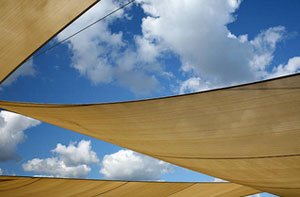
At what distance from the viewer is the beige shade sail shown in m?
4.37

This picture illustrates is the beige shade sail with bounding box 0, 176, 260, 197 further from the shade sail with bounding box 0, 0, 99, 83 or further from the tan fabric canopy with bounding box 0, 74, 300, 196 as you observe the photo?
the shade sail with bounding box 0, 0, 99, 83

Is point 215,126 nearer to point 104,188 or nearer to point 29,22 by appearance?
point 29,22

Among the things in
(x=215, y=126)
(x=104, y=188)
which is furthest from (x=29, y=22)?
(x=104, y=188)

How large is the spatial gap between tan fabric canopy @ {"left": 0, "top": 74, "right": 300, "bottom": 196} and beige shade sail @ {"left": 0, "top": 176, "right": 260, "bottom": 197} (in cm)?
131

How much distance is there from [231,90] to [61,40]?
83.5 inches

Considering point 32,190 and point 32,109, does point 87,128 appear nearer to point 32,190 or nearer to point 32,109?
point 32,109

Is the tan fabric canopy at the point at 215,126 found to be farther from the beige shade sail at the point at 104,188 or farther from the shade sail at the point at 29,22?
the beige shade sail at the point at 104,188

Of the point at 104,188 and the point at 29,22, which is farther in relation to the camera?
the point at 104,188

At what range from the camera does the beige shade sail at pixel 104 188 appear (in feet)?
14.3

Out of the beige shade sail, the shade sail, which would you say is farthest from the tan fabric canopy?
the beige shade sail

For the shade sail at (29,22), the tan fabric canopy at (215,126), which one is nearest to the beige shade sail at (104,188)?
the tan fabric canopy at (215,126)

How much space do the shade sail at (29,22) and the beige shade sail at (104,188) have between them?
2263mm

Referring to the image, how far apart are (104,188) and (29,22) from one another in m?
3.63

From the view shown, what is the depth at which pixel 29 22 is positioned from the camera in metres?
2.31
